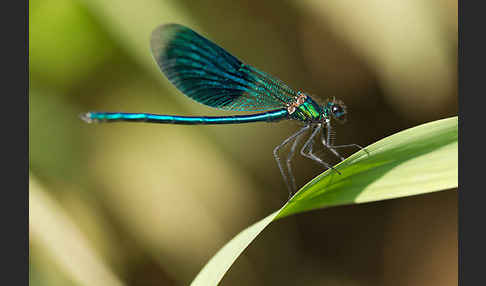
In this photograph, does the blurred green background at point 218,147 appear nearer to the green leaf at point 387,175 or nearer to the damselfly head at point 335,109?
the damselfly head at point 335,109

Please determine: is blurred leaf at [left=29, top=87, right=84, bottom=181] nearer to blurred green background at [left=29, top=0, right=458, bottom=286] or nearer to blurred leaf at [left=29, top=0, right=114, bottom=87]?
blurred green background at [left=29, top=0, right=458, bottom=286]

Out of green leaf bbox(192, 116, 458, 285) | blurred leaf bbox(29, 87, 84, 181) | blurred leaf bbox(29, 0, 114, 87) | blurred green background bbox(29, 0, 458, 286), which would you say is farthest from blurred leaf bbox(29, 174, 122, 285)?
green leaf bbox(192, 116, 458, 285)

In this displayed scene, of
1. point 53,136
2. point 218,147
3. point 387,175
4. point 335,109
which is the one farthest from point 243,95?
point 53,136

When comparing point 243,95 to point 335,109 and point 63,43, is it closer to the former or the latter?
point 335,109

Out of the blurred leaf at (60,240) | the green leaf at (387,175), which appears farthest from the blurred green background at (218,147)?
the green leaf at (387,175)

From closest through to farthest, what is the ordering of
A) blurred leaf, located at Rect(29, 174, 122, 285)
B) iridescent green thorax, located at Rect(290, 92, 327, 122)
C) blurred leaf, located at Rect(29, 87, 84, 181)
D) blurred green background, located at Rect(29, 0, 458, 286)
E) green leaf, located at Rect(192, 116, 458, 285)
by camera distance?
green leaf, located at Rect(192, 116, 458, 285) < iridescent green thorax, located at Rect(290, 92, 327, 122) < blurred leaf, located at Rect(29, 174, 122, 285) < blurred green background, located at Rect(29, 0, 458, 286) < blurred leaf, located at Rect(29, 87, 84, 181)

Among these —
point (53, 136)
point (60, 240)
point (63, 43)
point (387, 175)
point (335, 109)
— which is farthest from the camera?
point (53, 136)

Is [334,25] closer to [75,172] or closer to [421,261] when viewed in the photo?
[421,261]

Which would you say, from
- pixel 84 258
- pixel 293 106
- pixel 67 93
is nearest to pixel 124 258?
pixel 84 258
